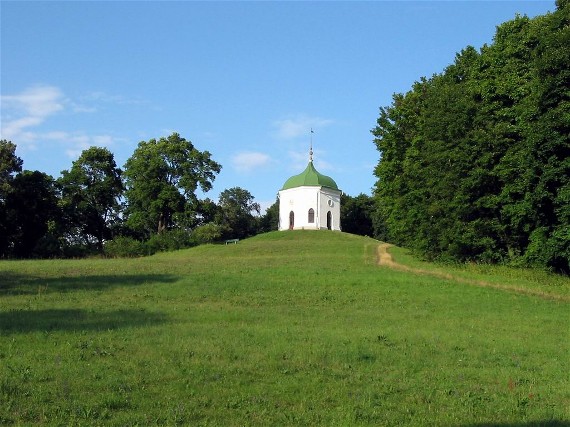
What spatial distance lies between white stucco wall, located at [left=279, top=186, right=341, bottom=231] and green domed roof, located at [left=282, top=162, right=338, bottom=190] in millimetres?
826

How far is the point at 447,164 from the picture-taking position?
4100 cm

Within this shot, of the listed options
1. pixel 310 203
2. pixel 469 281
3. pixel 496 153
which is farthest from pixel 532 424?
pixel 310 203

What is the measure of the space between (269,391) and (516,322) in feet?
41.0

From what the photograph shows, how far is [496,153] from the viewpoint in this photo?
3644cm

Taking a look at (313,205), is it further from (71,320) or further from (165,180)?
(71,320)

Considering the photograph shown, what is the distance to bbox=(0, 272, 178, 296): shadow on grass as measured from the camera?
79.0 ft

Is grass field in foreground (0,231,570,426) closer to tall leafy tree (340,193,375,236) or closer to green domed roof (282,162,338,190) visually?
green domed roof (282,162,338,190)

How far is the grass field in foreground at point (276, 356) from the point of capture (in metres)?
8.72

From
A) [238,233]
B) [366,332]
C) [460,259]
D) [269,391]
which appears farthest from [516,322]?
[238,233]

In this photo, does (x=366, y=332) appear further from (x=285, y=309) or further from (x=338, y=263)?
(x=338, y=263)

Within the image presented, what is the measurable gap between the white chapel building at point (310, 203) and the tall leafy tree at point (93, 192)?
26.5m

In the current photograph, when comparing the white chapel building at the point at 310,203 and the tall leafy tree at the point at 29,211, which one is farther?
the white chapel building at the point at 310,203

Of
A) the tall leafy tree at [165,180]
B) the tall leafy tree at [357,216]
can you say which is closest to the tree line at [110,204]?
the tall leafy tree at [165,180]

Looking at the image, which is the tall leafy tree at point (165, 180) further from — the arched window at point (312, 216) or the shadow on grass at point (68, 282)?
the shadow on grass at point (68, 282)
